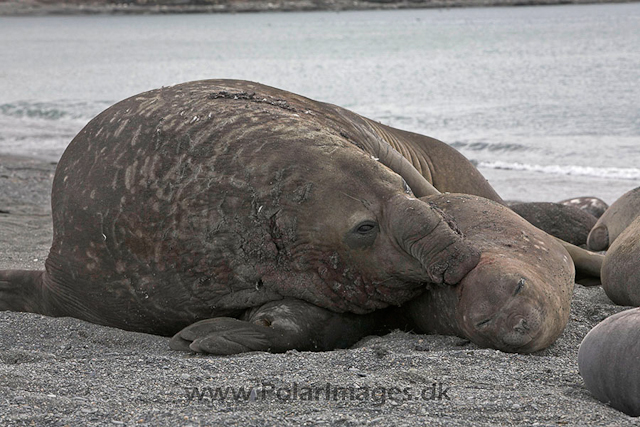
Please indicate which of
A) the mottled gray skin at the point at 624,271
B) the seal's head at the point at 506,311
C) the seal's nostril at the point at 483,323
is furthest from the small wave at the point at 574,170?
the seal's nostril at the point at 483,323

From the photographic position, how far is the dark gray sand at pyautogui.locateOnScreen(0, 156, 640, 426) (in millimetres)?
2984

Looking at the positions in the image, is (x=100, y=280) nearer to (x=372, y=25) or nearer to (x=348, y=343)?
(x=348, y=343)

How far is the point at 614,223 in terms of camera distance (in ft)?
23.8

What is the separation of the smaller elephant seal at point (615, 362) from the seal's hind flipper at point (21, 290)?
329cm

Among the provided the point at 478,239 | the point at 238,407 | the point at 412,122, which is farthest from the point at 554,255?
the point at 412,122

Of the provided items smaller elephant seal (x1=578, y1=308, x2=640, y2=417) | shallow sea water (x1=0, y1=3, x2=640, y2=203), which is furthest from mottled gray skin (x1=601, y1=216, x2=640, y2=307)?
shallow sea water (x1=0, y1=3, x2=640, y2=203)

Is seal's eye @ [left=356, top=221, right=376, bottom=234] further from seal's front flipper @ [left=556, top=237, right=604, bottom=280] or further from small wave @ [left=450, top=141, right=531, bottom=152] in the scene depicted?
small wave @ [left=450, top=141, right=531, bottom=152]

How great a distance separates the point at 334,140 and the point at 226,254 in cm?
86

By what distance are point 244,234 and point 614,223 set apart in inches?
159

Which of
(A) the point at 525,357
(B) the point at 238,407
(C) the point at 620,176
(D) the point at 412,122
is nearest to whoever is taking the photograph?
(B) the point at 238,407

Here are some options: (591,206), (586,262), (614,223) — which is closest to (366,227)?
(586,262)

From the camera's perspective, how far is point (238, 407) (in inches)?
123

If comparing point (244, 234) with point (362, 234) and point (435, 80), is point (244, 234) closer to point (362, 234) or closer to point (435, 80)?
point (362, 234)

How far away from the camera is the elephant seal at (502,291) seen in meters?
4.03
